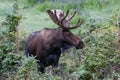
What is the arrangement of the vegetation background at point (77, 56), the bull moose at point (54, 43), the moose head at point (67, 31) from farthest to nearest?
the bull moose at point (54, 43)
the moose head at point (67, 31)
the vegetation background at point (77, 56)

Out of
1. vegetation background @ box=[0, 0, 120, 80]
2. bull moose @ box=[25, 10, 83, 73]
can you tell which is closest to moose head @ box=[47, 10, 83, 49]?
bull moose @ box=[25, 10, 83, 73]

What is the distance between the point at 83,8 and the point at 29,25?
227 centimetres

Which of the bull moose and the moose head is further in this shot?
the bull moose

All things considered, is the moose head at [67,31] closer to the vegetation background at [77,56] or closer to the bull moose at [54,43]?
the bull moose at [54,43]

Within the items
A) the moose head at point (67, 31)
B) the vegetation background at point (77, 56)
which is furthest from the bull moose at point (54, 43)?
the vegetation background at point (77, 56)

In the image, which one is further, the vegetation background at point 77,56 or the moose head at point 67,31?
the moose head at point 67,31

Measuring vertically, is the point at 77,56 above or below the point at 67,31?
below

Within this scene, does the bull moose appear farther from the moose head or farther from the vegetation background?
the vegetation background

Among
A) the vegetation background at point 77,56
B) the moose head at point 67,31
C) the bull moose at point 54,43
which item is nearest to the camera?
the vegetation background at point 77,56

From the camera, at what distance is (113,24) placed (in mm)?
6004

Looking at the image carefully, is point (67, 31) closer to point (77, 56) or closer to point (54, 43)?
point (54, 43)

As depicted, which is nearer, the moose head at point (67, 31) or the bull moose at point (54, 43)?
the moose head at point (67, 31)

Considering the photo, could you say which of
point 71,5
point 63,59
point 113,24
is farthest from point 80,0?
point 113,24

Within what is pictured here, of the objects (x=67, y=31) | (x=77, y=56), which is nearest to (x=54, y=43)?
(x=67, y=31)
